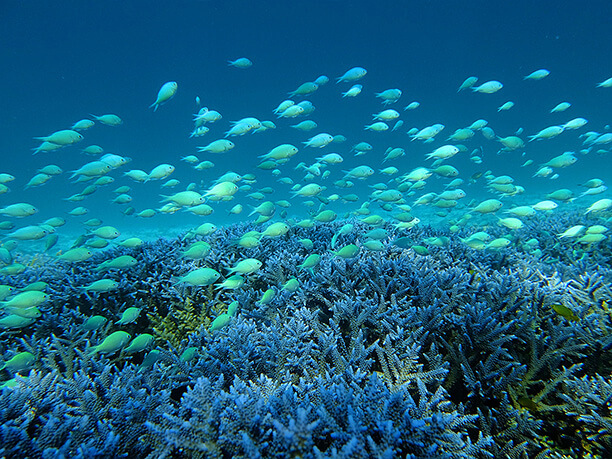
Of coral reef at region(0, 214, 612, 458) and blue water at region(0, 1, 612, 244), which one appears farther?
blue water at region(0, 1, 612, 244)

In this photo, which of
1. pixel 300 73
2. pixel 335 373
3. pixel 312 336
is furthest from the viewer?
pixel 300 73

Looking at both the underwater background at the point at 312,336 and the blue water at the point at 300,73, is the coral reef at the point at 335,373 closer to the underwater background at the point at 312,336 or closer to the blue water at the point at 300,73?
the underwater background at the point at 312,336

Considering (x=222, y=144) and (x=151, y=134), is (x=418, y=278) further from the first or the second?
(x=151, y=134)

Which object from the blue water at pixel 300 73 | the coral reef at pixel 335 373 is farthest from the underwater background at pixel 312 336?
the blue water at pixel 300 73

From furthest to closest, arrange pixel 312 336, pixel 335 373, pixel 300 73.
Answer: pixel 300 73, pixel 312 336, pixel 335 373

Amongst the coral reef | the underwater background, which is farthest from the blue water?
the coral reef

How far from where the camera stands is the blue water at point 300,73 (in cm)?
2503

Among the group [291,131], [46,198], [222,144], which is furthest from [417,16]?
[46,198]

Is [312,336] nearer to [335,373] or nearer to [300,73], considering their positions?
[335,373]

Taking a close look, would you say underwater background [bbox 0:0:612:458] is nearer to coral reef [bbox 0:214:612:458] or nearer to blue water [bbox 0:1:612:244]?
coral reef [bbox 0:214:612:458]

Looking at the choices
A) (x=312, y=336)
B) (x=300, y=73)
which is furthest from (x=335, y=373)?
(x=300, y=73)

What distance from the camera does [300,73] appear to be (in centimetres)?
3447

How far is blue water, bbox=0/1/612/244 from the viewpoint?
2503 centimetres

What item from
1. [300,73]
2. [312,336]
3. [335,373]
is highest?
[300,73]
